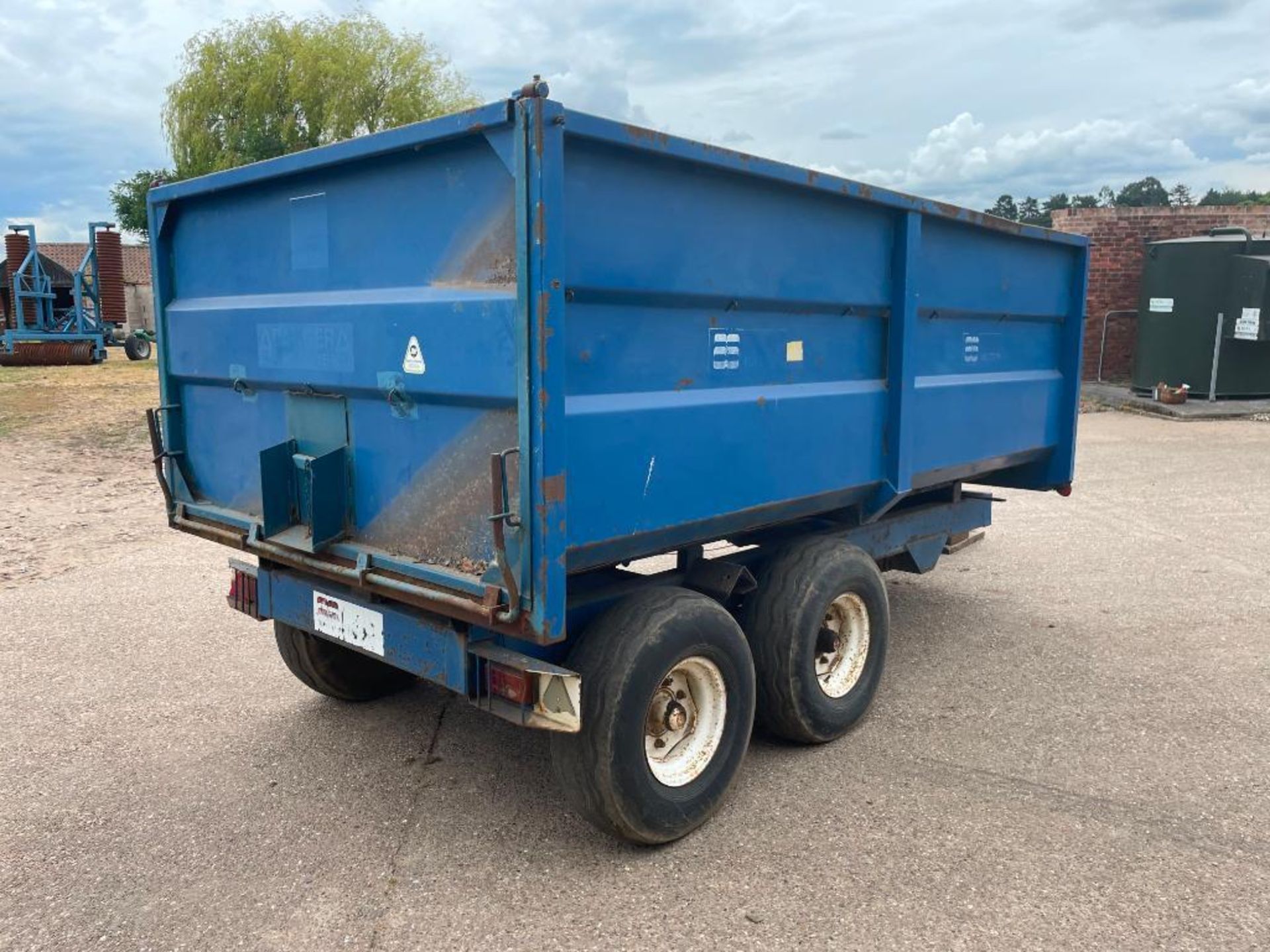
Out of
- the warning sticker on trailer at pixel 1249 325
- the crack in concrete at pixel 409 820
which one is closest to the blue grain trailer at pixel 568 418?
the crack in concrete at pixel 409 820

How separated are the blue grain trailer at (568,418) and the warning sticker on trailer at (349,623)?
13 mm

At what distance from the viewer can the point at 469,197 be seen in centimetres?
289

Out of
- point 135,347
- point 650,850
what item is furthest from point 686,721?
point 135,347

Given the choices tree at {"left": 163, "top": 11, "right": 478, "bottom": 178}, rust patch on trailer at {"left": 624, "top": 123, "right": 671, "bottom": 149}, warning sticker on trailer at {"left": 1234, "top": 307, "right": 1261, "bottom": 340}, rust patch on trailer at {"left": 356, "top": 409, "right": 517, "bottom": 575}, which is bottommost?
rust patch on trailer at {"left": 356, "top": 409, "right": 517, "bottom": 575}

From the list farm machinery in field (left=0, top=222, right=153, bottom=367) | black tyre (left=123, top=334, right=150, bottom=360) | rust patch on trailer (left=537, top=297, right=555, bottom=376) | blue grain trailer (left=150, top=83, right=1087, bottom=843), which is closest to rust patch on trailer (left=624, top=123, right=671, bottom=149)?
blue grain trailer (left=150, top=83, right=1087, bottom=843)

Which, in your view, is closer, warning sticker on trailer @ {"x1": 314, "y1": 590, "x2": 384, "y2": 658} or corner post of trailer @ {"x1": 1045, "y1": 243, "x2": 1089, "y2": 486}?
warning sticker on trailer @ {"x1": 314, "y1": 590, "x2": 384, "y2": 658}

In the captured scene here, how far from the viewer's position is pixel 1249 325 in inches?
599

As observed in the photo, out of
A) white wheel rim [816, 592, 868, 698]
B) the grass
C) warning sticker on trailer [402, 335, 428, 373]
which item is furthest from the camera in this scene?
the grass

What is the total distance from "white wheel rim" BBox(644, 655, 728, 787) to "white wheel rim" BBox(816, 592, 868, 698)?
2.70 ft

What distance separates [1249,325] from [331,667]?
1575cm

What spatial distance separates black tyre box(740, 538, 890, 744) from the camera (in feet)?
12.7

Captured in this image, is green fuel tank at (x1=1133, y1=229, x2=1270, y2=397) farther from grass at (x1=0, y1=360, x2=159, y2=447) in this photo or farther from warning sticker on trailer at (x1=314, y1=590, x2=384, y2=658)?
warning sticker on trailer at (x1=314, y1=590, x2=384, y2=658)

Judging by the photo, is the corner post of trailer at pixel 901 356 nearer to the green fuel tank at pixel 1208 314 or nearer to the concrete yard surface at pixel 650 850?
the concrete yard surface at pixel 650 850

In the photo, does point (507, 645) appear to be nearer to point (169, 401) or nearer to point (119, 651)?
point (169, 401)
